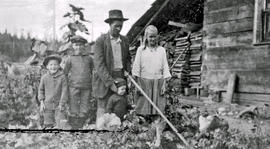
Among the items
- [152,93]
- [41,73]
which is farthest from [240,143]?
[41,73]

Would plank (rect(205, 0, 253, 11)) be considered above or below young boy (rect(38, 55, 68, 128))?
above

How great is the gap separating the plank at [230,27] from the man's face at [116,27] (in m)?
2.51

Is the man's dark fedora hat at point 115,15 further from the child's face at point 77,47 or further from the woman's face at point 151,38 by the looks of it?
the child's face at point 77,47

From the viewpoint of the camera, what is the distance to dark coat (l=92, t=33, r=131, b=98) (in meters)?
5.10

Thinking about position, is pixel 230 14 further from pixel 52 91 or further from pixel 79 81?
pixel 52 91

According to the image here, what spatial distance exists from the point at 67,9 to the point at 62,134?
203 cm

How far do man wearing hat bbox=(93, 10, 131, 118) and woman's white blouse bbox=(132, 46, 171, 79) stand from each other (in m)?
0.20

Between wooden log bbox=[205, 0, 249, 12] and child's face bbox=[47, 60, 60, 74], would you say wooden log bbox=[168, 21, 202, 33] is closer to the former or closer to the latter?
wooden log bbox=[205, 0, 249, 12]

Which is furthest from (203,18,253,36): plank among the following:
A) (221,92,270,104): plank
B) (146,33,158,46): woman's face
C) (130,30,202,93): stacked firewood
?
(146,33,158,46): woman's face

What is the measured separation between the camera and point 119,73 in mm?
5207

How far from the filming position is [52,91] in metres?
5.26

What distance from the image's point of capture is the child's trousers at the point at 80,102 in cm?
530

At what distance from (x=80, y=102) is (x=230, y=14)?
138 inches

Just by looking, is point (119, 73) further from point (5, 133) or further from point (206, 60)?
point (206, 60)
